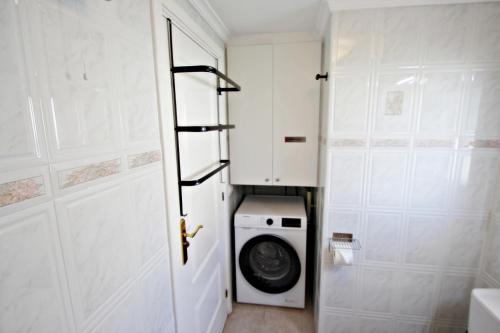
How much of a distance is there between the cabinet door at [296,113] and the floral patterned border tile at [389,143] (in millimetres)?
517

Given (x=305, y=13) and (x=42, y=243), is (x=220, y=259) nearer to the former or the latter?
(x=42, y=243)

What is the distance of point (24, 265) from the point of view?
478mm

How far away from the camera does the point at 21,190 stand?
48 cm

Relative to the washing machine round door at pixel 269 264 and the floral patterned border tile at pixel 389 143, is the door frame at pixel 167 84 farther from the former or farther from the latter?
the floral patterned border tile at pixel 389 143

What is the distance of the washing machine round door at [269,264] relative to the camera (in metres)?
2.04

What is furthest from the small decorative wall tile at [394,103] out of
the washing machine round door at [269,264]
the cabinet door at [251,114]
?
the washing machine round door at [269,264]

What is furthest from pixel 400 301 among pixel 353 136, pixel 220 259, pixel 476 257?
pixel 220 259

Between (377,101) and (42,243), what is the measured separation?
1723 millimetres

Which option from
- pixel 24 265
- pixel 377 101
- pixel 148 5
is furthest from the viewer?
pixel 377 101

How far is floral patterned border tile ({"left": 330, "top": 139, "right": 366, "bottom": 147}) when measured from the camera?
1.53 metres

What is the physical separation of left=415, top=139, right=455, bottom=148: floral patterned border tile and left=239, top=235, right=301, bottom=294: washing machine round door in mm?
1266

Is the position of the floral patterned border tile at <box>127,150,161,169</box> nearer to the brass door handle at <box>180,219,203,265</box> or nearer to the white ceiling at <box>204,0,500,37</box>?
the brass door handle at <box>180,219,203,265</box>

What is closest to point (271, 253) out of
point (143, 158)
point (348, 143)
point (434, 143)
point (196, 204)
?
point (196, 204)

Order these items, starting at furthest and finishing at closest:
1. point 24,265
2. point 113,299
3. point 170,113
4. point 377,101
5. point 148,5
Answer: point 377,101 < point 170,113 < point 148,5 < point 113,299 < point 24,265
